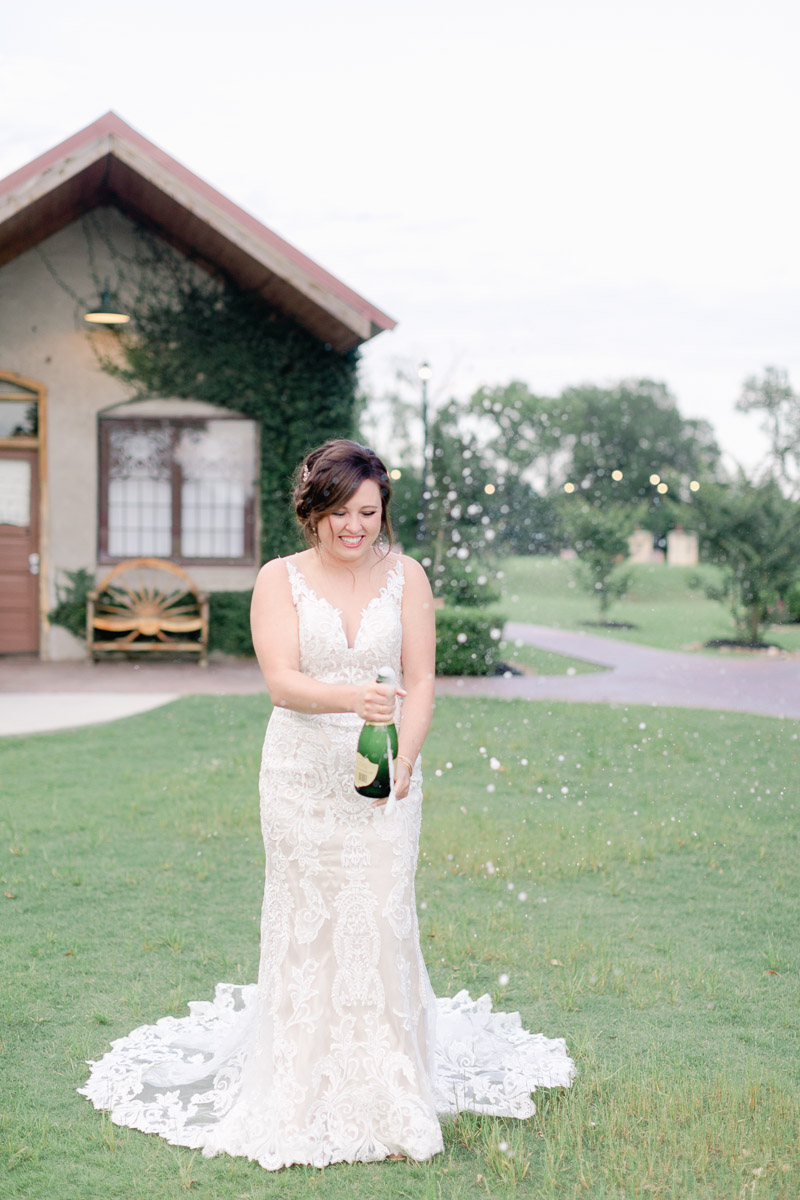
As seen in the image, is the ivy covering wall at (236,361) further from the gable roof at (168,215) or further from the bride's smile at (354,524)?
the bride's smile at (354,524)

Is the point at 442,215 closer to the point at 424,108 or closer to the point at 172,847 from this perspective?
the point at 424,108

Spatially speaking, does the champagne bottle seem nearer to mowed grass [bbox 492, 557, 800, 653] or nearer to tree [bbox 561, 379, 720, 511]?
mowed grass [bbox 492, 557, 800, 653]

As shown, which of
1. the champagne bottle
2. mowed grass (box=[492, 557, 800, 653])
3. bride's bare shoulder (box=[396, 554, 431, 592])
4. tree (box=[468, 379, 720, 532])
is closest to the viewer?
the champagne bottle

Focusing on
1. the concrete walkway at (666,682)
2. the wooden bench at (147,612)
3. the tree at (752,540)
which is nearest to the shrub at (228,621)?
the wooden bench at (147,612)

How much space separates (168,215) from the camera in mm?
12922

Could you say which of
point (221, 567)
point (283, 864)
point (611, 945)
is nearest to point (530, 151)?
point (221, 567)

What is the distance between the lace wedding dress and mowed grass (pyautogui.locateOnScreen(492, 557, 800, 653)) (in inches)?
498

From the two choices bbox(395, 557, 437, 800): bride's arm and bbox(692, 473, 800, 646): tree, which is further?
bbox(692, 473, 800, 646): tree

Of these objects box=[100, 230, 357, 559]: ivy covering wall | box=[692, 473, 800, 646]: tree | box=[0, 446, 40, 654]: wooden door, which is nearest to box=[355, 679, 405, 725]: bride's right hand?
box=[100, 230, 357, 559]: ivy covering wall

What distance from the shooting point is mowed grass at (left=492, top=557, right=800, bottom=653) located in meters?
22.1

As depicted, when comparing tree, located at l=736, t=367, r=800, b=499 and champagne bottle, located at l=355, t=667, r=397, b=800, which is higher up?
tree, located at l=736, t=367, r=800, b=499

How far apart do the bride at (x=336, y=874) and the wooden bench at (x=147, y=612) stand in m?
10.2

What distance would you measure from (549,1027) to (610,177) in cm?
1126

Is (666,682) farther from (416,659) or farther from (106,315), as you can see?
(416,659)
